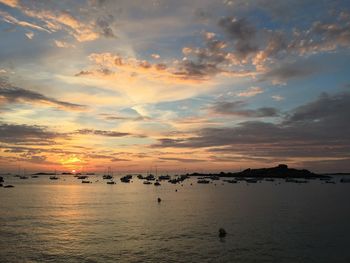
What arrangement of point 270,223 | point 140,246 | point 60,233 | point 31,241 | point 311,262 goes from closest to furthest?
point 311,262 < point 140,246 < point 31,241 < point 60,233 < point 270,223

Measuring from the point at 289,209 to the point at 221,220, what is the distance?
91.5ft

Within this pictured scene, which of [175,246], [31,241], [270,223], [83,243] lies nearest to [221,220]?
[270,223]

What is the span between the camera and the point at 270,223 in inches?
2571

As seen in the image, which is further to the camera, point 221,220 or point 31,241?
point 221,220

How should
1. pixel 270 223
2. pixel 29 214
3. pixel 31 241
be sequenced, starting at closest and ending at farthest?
pixel 31 241 → pixel 270 223 → pixel 29 214

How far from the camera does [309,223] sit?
216 ft

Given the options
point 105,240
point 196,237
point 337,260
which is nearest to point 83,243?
point 105,240

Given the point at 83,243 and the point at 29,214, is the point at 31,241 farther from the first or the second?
the point at 29,214

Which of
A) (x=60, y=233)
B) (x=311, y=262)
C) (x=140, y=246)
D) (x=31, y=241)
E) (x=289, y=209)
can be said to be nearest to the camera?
(x=311, y=262)

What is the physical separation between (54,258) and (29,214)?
41.8 m

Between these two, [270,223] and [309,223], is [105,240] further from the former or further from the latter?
[309,223]

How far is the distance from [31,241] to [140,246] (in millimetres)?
15595

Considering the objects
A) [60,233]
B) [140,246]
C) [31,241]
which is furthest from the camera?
[60,233]

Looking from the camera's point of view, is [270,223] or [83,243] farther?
[270,223]
